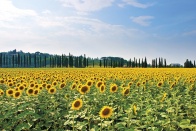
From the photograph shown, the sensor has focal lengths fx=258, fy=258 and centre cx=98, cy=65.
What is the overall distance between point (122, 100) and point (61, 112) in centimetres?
203

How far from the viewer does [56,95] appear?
9711mm

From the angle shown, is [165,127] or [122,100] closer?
[165,127]

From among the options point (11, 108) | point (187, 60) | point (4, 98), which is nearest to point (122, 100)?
point (11, 108)

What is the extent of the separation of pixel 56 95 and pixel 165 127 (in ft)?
15.4

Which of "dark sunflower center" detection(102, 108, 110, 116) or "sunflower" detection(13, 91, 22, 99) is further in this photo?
"sunflower" detection(13, 91, 22, 99)

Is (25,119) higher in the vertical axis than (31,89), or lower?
lower

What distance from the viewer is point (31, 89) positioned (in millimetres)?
9133

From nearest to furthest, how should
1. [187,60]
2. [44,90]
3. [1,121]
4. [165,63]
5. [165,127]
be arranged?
[165,127]
[1,121]
[44,90]
[187,60]
[165,63]

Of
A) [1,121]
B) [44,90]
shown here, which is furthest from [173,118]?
[44,90]

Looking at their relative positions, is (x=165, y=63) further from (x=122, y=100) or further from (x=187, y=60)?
(x=122, y=100)

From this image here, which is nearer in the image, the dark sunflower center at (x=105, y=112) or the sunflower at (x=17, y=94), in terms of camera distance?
the dark sunflower center at (x=105, y=112)

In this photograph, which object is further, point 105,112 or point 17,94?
point 17,94

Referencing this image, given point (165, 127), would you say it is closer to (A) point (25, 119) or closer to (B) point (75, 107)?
(B) point (75, 107)

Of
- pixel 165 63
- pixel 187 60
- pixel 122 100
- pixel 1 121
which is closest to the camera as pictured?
pixel 1 121
